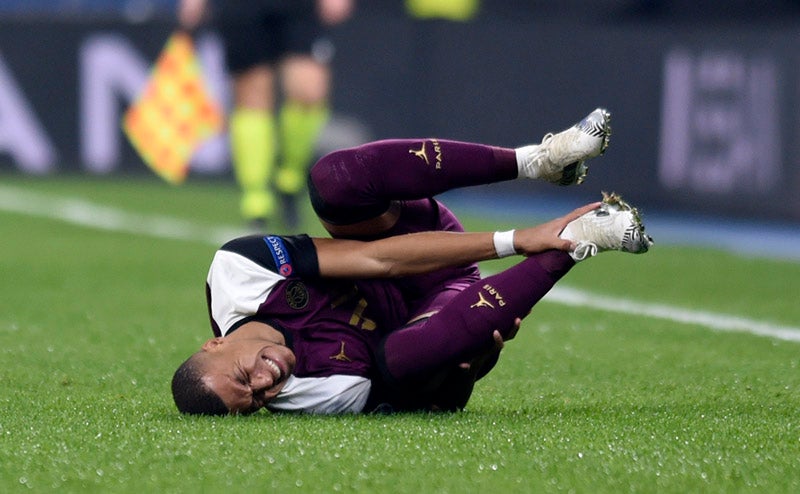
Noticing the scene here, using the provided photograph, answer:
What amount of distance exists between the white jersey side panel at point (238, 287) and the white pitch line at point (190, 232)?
2320mm

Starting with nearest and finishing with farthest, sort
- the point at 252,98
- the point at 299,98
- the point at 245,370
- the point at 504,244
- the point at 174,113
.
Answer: the point at 245,370
the point at 504,244
the point at 252,98
the point at 299,98
the point at 174,113

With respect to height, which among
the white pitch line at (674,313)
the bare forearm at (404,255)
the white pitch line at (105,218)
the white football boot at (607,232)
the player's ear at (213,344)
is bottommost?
the white pitch line at (105,218)

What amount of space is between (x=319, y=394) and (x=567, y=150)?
3.00ft

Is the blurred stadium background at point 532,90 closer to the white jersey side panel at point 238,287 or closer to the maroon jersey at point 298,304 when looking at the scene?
the maroon jersey at point 298,304

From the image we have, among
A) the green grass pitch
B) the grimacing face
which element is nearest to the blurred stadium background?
the green grass pitch

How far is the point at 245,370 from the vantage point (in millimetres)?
3871

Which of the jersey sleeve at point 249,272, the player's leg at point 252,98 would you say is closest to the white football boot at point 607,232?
the jersey sleeve at point 249,272

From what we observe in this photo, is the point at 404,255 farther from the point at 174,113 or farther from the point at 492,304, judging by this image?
the point at 174,113

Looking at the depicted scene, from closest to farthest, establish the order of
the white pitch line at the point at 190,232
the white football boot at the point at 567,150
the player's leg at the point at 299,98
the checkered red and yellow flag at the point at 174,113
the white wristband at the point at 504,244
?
the white wristband at the point at 504,244 < the white football boot at the point at 567,150 < the white pitch line at the point at 190,232 < the player's leg at the point at 299,98 < the checkered red and yellow flag at the point at 174,113

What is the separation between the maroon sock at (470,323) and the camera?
395 centimetres

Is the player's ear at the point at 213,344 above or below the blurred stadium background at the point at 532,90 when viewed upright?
above

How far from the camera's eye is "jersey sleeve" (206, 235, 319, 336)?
4.09 metres

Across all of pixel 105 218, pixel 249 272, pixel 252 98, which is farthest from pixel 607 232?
pixel 105 218

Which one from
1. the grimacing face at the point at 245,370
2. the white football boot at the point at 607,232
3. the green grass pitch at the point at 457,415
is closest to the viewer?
the green grass pitch at the point at 457,415
